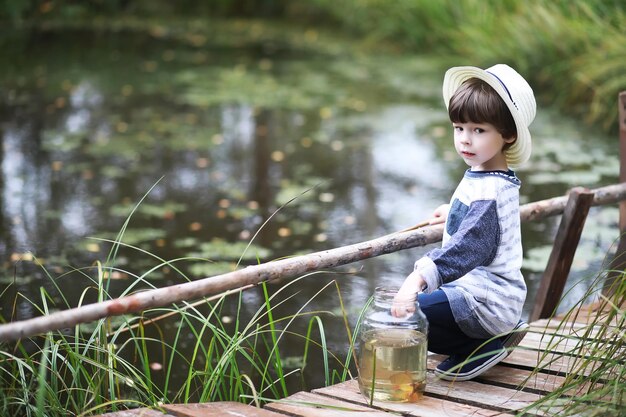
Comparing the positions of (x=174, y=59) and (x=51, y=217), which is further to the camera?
(x=174, y=59)

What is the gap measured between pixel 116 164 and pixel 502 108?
18.9 feet

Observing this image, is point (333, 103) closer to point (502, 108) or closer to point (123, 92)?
point (123, 92)

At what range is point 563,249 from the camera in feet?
13.6

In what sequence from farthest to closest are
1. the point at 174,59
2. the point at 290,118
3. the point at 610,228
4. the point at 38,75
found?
the point at 174,59
the point at 38,75
the point at 290,118
the point at 610,228

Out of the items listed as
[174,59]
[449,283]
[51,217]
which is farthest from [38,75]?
[449,283]

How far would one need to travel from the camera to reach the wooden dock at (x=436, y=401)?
2.81 meters

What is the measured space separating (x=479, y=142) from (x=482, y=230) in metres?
0.27

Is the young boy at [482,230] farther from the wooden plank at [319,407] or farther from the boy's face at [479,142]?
the wooden plank at [319,407]

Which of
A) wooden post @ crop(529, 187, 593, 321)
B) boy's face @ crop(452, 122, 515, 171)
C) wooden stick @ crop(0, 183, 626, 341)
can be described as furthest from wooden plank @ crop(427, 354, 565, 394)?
wooden post @ crop(529, 187, 593, 321)

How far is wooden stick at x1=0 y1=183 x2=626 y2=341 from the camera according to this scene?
2.47m

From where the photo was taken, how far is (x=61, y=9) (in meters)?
20.7

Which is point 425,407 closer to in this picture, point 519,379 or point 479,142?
point 519,379

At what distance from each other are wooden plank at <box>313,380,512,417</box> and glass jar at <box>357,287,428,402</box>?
33 mm

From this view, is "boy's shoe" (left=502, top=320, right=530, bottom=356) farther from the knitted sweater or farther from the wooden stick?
the wooden stick
